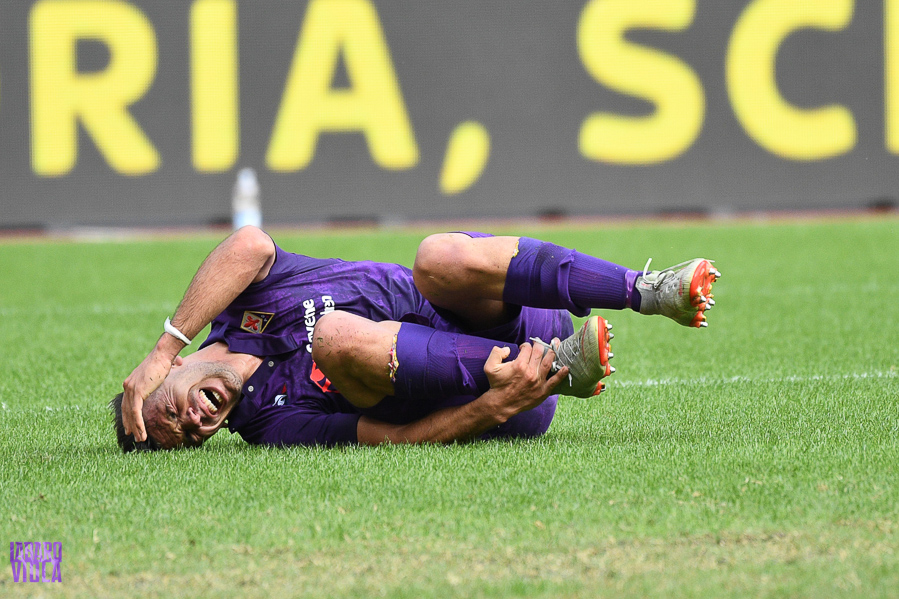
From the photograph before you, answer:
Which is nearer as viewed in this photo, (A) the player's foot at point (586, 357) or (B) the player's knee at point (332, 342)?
(A) the player's foot at point (586, 357)

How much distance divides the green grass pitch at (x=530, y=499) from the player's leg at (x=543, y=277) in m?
0.41

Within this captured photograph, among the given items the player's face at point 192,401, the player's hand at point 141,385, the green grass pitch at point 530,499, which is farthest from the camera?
the player's face at point 192,401

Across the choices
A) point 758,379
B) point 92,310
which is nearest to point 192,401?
point 758,379

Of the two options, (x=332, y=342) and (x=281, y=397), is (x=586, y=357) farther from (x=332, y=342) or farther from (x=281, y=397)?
(x=281, y=397)

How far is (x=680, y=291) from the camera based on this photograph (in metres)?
2.89

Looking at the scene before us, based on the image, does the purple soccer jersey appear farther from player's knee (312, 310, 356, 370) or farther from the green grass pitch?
player's knee (312, 310, 356, 370)

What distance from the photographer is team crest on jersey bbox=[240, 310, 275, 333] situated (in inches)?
133

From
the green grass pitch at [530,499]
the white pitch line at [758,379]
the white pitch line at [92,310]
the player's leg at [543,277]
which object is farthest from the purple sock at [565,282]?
the white pitch line at [92,310]

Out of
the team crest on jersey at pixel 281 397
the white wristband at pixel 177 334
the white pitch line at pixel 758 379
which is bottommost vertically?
the white pitch line at pixel 758 379

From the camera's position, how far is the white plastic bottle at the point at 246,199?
41.1 feet

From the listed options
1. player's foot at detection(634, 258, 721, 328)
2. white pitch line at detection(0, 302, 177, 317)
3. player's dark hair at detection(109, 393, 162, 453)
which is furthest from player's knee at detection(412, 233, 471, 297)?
white pitch line at detection(0, 302, 177, 317)

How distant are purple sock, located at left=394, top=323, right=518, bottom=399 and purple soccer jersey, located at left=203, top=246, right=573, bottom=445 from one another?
173mm

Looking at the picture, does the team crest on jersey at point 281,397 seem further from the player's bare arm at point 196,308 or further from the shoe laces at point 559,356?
the shoe laces at point 559,356

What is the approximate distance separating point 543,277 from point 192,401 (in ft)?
3.48
